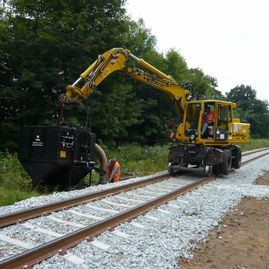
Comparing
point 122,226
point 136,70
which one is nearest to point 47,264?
point 122,226

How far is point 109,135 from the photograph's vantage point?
2089cm

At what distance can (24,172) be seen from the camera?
11.4 m

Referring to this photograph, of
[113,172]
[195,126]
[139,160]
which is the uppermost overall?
[195,126]

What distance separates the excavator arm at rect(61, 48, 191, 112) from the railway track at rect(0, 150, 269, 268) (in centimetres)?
323

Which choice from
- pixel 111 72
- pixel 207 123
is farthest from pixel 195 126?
pixel 111 72

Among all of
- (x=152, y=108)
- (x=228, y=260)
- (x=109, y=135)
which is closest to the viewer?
(x=228, y=260)

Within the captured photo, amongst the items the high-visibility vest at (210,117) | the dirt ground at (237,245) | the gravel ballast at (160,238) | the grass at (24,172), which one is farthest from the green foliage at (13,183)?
the high-visibility vest at (210,117)

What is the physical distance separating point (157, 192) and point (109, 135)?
10481 mm

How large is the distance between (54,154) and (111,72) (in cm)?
407

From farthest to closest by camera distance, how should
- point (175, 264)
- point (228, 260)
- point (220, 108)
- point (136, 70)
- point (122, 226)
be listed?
1. point (220, 108)
2. point (136, 70)
3. point (122, 226)
4. point (228, 260)
5. point (175, 264)

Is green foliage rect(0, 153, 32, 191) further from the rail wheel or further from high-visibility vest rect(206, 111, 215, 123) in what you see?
the rail wheel

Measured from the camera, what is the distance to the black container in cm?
1038

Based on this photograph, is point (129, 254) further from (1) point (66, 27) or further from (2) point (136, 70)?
(1) point (66, 27)

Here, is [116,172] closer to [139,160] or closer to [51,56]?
[51,56]
